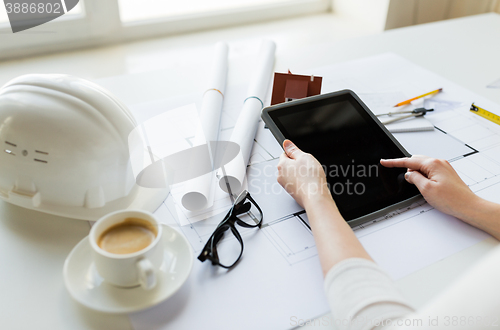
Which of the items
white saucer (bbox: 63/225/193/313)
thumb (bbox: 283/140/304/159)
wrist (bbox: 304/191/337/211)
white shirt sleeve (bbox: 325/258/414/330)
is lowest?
white saucer (bbox: 63/225/193/313)

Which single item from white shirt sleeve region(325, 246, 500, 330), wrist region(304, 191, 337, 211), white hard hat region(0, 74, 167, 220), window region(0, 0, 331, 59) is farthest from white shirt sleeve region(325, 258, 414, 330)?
window region(0, 0, 331, 59)

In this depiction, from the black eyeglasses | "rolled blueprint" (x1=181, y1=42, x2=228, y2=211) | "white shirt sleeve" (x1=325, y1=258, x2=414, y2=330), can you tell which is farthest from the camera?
"rolled blueprint" (x1=181, y1=42, x2=228, y2=211)

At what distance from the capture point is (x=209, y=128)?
851mm

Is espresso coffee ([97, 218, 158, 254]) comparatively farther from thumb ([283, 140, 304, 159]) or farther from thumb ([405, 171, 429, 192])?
thumb ([405, 171, 429, 192])

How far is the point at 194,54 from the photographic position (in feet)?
Result: 4.94

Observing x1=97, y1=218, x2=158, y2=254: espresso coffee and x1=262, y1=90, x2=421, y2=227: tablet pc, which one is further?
x1=262, y1=90, x2=421, y2=227: tablet pc

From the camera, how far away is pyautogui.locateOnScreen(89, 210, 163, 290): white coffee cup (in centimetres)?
49

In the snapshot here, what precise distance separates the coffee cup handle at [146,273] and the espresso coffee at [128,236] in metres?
0.03

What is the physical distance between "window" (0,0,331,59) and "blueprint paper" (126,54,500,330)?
0.90 meters

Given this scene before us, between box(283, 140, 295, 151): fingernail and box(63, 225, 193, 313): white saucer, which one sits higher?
box(283, 140, 295, 151): fingernail

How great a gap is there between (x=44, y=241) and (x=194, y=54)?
103cm

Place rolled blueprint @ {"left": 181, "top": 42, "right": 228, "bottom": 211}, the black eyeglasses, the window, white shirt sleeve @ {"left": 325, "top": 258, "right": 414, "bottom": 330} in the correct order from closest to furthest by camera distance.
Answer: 1. white shirt sleeve @ {"left": 325, "top": 258, "right": 414, "bottom": 330}
2. the black eyeglasses
3. rolled blueprint @ {"left": 181, "top": 42, "right": 228, "bottom": 211}
4. the window

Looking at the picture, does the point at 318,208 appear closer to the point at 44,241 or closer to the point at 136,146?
the point at 136,146

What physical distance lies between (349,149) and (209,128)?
299mm
